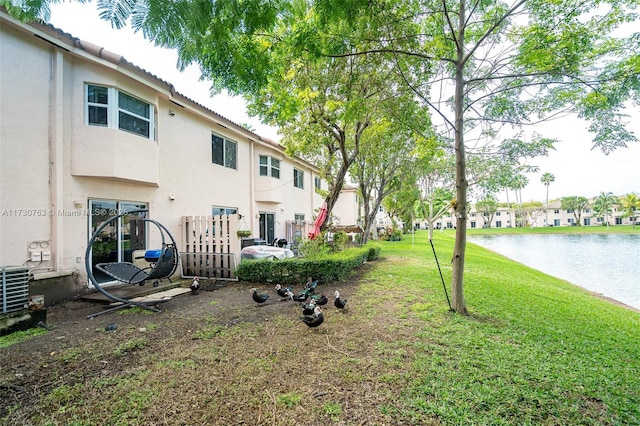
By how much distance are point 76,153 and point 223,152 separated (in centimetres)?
589

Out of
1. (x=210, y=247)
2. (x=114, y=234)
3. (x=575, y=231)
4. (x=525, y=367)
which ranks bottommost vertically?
(x=575, y=231)

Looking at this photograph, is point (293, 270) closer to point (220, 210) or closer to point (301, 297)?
point (301, 297)

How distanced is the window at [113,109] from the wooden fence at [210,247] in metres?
3.20

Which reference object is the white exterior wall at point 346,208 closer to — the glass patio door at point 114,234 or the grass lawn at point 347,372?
the glass patio door at point 114,234

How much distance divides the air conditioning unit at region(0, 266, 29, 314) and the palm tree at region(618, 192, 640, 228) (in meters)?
91.7

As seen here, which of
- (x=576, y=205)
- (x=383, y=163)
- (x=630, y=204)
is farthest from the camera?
(x=576, y=205)

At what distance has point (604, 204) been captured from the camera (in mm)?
68375

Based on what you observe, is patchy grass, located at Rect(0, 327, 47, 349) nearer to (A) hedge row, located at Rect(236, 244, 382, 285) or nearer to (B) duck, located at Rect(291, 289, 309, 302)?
(B) duck, located at Rect(291, 289, 309, 302)

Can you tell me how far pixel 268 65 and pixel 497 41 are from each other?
460cm

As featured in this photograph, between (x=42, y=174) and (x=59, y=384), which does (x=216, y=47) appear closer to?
(x=59, y=384)

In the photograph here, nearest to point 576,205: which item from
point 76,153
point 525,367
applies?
point 525,367

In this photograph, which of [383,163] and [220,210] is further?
[383,163]

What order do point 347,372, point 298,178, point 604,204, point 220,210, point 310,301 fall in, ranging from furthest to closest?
1. point 604,204
2. point 298,178
3. point 220,210
4. point 310,301
5. point 347,372

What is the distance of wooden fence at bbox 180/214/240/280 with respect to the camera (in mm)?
8695
